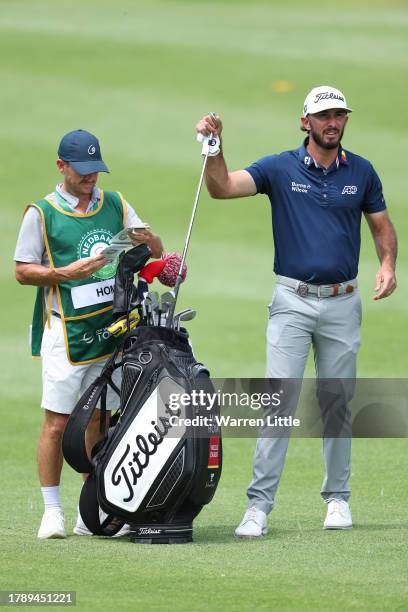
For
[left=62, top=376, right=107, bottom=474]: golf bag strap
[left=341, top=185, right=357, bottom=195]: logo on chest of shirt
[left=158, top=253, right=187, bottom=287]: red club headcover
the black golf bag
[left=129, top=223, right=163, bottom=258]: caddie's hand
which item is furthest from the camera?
[left=341, top=185, right=357, bottom=195]: logo on chest of shirt

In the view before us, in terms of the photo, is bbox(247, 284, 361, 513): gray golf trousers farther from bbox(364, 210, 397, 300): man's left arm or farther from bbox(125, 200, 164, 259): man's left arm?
bbox(125, 200, 164, 259): man's left arm

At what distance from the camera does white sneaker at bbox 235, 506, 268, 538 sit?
6.41 meters

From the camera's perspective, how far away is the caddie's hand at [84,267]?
6363mm

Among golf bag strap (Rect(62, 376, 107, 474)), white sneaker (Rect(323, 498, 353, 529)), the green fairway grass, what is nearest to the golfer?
white sneaker (Rect(323, 498, 353, 529))

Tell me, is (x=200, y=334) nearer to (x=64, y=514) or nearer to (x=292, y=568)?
(x=64, y=514)

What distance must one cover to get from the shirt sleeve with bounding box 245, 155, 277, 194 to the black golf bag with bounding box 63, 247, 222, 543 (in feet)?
3.21

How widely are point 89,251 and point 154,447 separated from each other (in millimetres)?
1074

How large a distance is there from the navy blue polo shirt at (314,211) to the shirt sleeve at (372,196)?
1cm

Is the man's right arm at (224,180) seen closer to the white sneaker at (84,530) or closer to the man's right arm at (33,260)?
the man's right arm at (33,260)

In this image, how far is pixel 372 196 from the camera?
6.89m

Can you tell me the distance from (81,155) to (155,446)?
1.51m

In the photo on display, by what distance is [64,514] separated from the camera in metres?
7.16

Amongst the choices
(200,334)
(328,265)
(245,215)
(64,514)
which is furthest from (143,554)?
(245,215)

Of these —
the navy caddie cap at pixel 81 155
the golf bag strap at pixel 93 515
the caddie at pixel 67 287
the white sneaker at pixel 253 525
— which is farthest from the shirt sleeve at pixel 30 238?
the white sneaker at pixel 253 525
